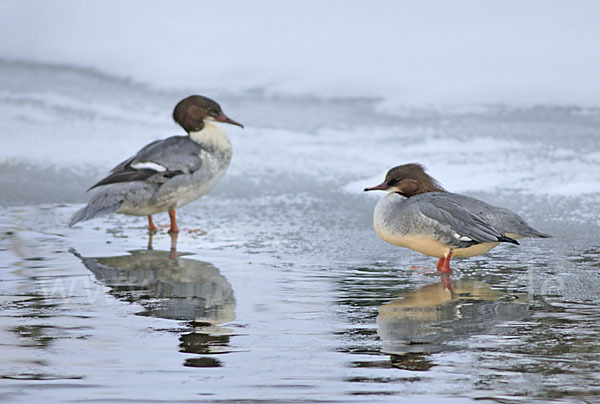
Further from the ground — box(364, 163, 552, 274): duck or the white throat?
the white throat

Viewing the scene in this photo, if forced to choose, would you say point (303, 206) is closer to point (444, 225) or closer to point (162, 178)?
point (162, 178)

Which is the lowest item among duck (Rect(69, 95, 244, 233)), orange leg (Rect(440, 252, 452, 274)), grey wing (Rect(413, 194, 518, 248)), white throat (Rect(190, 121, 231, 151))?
orange leg (Rect(440, 252, 452, 274))

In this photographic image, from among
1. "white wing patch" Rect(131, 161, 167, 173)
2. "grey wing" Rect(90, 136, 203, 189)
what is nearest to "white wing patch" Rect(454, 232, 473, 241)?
"grey wing" Rect(90, 136, 203, 189)

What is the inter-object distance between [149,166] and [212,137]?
24.6 inches

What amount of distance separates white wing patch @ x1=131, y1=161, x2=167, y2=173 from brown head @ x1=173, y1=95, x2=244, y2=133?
0.59 metres

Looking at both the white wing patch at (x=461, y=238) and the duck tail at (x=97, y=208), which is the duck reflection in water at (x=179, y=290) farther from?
the white wing patch at (x=461, y=238)

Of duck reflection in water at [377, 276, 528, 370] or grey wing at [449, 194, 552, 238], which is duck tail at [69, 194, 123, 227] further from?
duck reflection in water at [377, 276, 528, 370]

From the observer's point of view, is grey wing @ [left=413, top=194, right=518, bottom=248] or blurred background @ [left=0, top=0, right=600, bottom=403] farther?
grey wing @ [left=413, top=194, right=518, bottom=248]

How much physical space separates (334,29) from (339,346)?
10328mm

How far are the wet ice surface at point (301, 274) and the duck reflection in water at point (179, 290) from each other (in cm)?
2

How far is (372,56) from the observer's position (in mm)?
12438

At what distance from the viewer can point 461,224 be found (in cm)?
473

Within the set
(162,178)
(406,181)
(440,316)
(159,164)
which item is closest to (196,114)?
(159,164)

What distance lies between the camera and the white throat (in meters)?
6.60
